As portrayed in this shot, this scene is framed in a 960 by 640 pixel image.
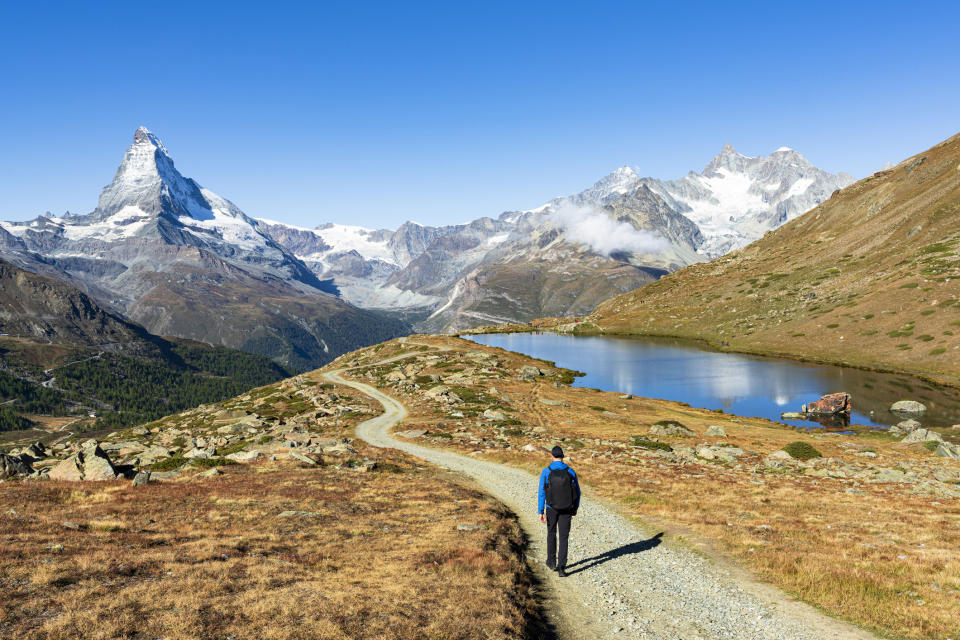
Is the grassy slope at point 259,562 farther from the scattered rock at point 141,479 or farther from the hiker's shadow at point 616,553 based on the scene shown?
the hiker's shadow at point 616,553

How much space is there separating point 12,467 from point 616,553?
1621 inches

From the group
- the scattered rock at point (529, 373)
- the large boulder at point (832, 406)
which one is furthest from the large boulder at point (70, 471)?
the large boulder at point (832, 406)

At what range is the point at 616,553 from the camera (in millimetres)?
22375

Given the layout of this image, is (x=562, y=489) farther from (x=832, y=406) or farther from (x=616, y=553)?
(x=832, y=406)

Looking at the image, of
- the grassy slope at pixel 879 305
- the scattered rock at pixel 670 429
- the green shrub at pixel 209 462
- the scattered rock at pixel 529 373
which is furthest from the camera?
the grassy slope at pixel 879 305

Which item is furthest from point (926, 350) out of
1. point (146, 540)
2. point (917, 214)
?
point (146, 540)

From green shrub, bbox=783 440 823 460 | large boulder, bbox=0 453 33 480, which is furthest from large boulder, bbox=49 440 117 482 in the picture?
green shrub, bbox=783 440 823 460

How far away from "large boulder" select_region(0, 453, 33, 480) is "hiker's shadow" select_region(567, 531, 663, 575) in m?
38.3

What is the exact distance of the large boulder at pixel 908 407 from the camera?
78.8 m

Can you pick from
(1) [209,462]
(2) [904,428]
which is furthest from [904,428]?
(1) [209,462]

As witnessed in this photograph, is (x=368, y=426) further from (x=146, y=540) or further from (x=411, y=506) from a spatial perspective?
(x=146, y=540)

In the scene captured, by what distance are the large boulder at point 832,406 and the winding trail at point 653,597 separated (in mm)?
72326

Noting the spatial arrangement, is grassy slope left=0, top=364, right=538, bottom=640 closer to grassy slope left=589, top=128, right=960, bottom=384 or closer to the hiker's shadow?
the hiker's shadow

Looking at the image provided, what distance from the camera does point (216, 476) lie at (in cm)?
3619
